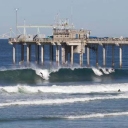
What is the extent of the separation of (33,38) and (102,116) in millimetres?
41330

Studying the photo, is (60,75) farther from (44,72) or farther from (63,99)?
(63,99)

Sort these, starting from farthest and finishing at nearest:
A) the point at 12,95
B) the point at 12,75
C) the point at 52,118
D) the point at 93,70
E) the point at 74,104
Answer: the point at 93,70 < the point at 12,75 < the point at 12,95 < the point at 74,104 < the point at 52,118

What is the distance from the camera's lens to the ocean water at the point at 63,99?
153 ft

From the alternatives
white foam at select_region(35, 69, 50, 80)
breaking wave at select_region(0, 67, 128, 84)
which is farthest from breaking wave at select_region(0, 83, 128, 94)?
white foam at select_region(35, 69, 50, 80)

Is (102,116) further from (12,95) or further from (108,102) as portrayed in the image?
(12,95)

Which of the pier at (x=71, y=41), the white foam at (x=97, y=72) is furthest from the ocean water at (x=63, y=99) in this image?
the pier at (x=71, y=41)

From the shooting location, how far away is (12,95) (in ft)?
202

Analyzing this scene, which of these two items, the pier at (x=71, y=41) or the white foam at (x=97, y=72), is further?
the white foam at (x=97, y=72)

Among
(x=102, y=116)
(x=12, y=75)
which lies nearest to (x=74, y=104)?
(x=102, y=116)

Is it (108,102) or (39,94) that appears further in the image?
(39,94)

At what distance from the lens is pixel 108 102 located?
184ft

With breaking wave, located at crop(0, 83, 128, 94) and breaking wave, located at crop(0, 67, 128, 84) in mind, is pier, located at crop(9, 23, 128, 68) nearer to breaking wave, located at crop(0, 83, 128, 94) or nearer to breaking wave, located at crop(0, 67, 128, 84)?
breaking wave, located at crop(0, 67, 128, 84)

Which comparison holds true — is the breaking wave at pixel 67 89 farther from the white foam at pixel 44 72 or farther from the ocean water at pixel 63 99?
the white foam at pixel 44 72

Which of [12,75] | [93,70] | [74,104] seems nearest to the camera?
[74,104]
